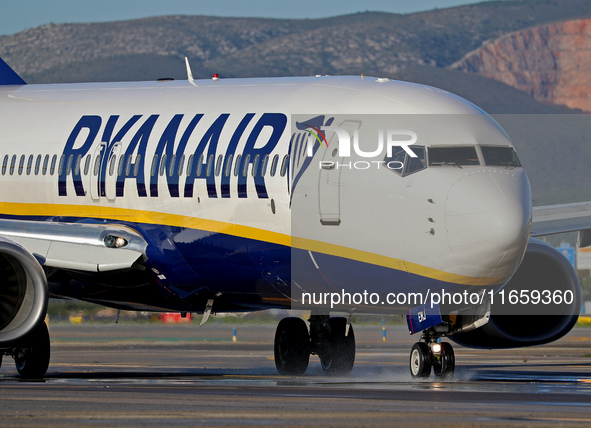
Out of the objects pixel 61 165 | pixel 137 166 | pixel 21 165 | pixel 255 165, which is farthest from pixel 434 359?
pixel 21 165

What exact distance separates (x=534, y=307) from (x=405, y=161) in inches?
205

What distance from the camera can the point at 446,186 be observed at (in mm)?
19094

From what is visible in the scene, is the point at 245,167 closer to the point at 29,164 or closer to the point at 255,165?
the point at 255,165

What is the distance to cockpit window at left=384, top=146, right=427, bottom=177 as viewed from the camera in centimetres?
1956

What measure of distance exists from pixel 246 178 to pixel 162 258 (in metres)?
2.06

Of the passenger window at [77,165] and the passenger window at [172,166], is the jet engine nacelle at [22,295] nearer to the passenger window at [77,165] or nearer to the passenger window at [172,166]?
the passenger window at [172,166]

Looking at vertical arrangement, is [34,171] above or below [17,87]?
below

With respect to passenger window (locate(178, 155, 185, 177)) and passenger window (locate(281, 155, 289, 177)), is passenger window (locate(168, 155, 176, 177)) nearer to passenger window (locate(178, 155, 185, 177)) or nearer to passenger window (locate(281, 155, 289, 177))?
passenger window (locate(178, 155, 185, 177))

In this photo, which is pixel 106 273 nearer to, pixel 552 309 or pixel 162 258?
pixel 162 258

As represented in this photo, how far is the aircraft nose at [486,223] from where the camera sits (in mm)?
18703

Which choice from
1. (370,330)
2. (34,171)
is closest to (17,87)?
(34,171)

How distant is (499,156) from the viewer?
19.7 m

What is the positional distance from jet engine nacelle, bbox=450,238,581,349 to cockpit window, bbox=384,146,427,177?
13.7 ft

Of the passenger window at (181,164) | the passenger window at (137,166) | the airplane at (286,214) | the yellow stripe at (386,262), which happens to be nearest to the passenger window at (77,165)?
the airplane at (286,214)
